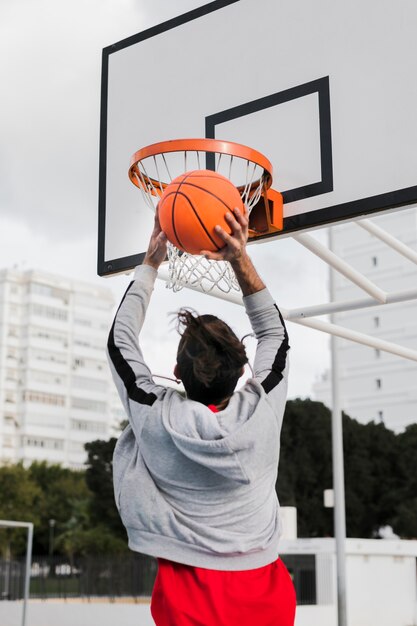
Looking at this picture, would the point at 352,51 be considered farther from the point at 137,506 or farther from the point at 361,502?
the point at 361,502

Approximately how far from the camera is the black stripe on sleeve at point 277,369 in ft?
7.01

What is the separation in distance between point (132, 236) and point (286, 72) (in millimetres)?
1152

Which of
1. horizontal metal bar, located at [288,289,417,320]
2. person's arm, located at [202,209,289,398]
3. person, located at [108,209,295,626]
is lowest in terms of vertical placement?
person, located at [108,209,295,626]

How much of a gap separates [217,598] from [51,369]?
6609cm

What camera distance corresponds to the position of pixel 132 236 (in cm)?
452

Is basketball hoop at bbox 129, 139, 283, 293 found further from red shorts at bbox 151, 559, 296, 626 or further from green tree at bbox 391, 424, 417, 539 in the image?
green tree at bbox 391, 424, 417, 539

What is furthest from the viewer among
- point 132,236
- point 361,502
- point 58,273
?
point 58,273

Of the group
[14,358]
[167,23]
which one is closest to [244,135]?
[167,23]

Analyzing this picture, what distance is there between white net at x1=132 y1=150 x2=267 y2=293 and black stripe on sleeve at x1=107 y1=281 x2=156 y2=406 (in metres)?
1.20

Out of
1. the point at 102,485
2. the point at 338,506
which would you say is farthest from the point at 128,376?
the point at 102,485

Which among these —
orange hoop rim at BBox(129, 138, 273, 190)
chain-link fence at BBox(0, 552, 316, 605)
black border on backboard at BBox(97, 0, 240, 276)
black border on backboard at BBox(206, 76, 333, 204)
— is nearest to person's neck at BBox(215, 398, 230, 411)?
orange hoop rim at BBox(129, 138, 273, 190)

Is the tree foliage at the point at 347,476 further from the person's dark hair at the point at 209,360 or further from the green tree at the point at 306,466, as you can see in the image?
the person's dark hair at the point at 209,360

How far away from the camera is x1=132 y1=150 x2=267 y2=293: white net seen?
349 centimetres

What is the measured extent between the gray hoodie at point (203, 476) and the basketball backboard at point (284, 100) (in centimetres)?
188
